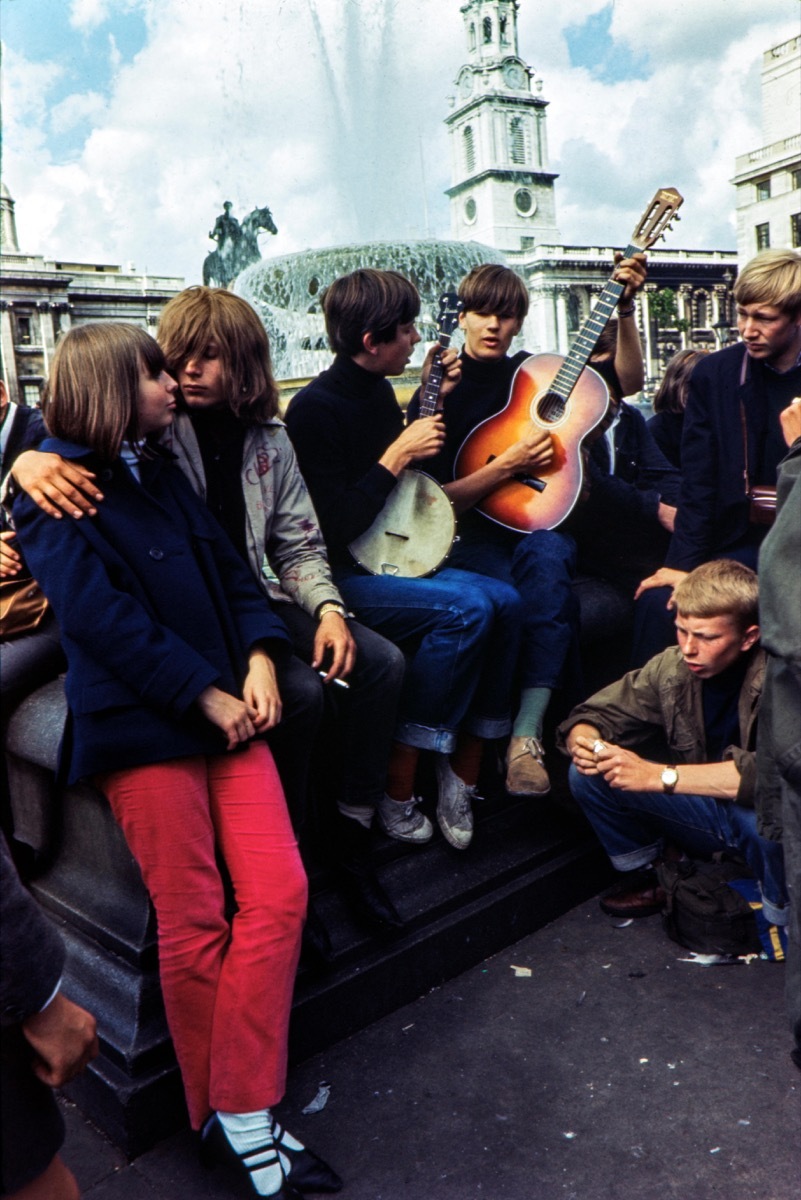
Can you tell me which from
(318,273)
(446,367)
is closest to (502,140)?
(318,273)

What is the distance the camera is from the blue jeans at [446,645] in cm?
283

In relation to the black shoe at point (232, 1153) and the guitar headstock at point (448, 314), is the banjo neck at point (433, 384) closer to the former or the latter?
the guitar headstock at point (448, 314)

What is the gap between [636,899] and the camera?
3.09 meters

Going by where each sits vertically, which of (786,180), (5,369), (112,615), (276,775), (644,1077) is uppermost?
(786,180)

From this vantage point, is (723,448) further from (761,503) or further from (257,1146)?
(257,1146)

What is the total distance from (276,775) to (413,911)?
0.74 meters

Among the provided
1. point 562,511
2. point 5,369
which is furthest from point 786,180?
point 562,511

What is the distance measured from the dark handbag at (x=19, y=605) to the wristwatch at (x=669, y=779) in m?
1.72

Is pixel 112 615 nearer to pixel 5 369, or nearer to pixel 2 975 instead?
pixel 2 975

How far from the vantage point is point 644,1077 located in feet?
7.63

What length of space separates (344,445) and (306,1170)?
6.42 feet

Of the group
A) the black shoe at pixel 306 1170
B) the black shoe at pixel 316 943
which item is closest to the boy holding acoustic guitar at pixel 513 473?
the black shoe at pixel 316 943

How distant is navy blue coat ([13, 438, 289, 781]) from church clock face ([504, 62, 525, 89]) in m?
74.0

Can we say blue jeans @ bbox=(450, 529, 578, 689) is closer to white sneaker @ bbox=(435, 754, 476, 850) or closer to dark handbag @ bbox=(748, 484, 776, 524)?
white sneaker @ bbox=(435, 754, 476, 850)
